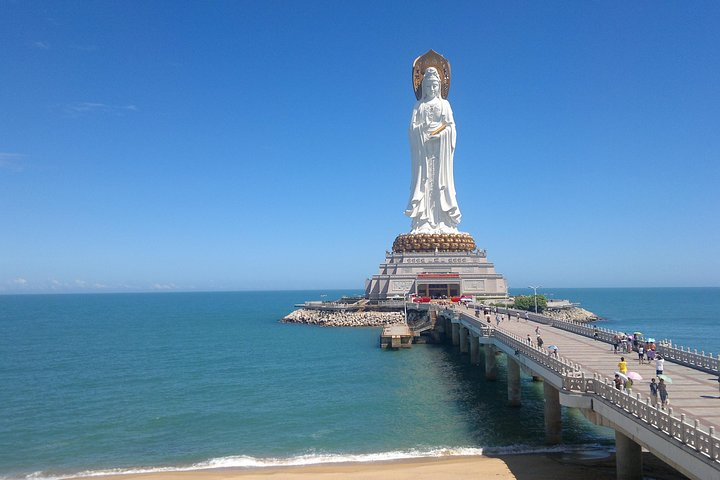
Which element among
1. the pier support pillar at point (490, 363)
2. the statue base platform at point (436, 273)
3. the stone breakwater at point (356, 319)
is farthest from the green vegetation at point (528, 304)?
the pier support pillar at point (490, 363)

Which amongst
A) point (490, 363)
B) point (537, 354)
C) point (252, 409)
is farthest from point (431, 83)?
point (537, 354)

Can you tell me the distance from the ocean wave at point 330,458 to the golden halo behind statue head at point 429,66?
49.6 meters

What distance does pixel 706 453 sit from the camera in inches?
381

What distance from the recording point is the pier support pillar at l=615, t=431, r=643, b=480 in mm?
13609

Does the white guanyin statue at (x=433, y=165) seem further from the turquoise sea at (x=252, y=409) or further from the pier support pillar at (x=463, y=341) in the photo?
the pier support pillar at (x=463, y=341)

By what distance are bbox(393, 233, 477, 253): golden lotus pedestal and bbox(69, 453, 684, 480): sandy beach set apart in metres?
42.0

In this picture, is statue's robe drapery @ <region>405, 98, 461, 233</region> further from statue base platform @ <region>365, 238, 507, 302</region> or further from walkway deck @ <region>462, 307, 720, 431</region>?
walkway deck @ <region>462, 307, 720, 431</region>

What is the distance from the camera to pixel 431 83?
60.5 metres

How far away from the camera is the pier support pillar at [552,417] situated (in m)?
18.0

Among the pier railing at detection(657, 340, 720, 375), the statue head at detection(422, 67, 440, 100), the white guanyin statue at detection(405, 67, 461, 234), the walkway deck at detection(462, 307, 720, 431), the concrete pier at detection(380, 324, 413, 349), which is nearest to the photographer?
the walkway deck at detection(462, 307, 720, 431)

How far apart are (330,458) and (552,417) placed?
720 centimetres

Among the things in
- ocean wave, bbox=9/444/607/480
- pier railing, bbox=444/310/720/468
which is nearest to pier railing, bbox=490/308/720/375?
pier railing, bbox=444/310/720/468

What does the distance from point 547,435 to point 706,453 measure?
29.1 ft

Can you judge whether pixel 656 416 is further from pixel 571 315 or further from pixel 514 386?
pixel 571 315
